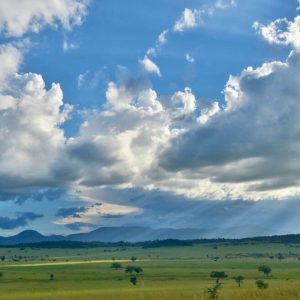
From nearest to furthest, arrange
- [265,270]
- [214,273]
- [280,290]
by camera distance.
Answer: [280,290]
[214,273]
[265,270]

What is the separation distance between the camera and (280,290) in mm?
32531

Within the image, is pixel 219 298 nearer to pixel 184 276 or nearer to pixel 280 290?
pixel 280 290

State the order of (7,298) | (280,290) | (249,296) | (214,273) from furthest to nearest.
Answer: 1. (214,273)
2. (7,298)
3. (280,290)
4. (249,296)

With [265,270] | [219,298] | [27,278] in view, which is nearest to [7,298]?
[27,278]

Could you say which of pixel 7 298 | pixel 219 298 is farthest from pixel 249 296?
pixel 7 298

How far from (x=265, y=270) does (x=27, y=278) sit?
7741 cm

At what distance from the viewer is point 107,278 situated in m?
169

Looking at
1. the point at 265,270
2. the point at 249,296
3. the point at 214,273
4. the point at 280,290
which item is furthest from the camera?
the point at 265,270

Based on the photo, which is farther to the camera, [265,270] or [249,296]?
[265,270]

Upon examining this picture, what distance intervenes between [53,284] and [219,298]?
408 feet

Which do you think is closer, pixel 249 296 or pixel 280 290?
pixel 249 296

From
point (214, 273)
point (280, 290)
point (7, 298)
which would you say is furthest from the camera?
point (214, 273)

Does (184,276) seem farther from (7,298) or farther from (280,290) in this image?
(280,290)

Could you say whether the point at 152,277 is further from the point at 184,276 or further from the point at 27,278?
the point at 27,278
